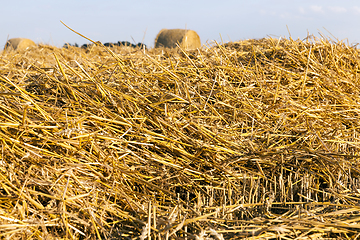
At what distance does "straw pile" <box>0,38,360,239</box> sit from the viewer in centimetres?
118

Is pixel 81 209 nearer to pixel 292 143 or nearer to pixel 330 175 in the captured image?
pixel 292 143

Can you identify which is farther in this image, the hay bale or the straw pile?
the hay bale

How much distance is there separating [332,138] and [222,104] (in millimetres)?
704

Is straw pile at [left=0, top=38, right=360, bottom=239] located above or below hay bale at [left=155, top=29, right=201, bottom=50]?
below

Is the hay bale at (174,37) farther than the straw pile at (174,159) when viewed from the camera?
Yes

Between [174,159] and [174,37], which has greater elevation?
[174,37]

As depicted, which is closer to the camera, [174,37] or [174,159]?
[174,159]

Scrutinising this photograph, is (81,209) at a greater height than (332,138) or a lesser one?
lesser

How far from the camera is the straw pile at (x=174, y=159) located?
3.88ft

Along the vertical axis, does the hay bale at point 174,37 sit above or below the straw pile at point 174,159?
above

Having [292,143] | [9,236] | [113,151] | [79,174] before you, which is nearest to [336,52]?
[292,143]

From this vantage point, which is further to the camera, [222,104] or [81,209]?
[222,104]

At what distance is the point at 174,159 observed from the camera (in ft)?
4.97

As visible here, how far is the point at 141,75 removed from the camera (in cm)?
188
